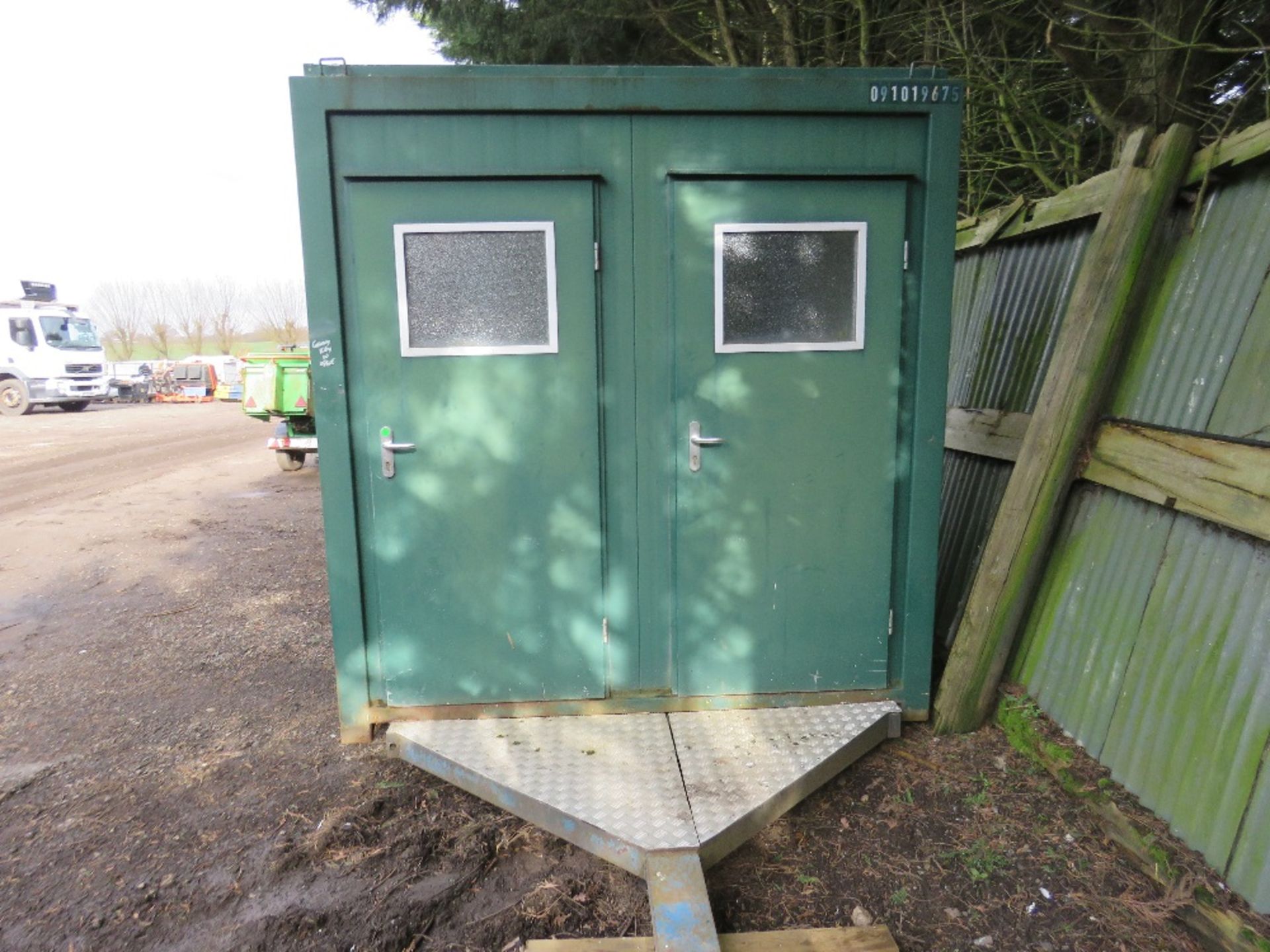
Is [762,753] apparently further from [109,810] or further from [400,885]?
[109,810]

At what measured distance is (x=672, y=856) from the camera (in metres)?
2.51

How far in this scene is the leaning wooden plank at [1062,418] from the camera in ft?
9.77

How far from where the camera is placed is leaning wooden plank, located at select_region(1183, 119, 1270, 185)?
2.54 metres

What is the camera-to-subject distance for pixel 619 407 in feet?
10.7

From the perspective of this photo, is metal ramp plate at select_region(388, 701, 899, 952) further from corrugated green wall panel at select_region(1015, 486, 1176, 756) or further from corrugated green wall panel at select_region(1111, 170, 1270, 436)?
corrugated green wall panel at select_region(1111, 170, 1270, 436)

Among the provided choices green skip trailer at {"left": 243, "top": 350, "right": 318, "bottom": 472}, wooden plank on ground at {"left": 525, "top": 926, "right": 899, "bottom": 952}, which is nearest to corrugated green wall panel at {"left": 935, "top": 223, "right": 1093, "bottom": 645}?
wooden plank on ground at {"left": 525, "top": 926, "right": 899, "bottom": 952}

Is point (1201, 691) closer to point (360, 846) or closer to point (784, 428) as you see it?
point (784, 428)

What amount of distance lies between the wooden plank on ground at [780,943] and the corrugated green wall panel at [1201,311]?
202cm

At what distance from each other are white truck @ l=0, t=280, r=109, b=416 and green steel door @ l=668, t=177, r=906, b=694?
77.1 feet

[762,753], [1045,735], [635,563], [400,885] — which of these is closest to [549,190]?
[635,563]

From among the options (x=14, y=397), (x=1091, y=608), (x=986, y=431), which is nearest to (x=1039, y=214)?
(x=986, y=431)

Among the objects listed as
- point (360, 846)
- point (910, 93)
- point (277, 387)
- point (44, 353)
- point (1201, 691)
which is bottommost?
point (360, 846)

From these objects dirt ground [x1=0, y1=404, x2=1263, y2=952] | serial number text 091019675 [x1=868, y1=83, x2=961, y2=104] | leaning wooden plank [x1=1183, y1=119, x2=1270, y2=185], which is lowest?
dirt ground [x1=0, y1=404, x2=1263, y2=952]

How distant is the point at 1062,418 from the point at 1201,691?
1163mm
